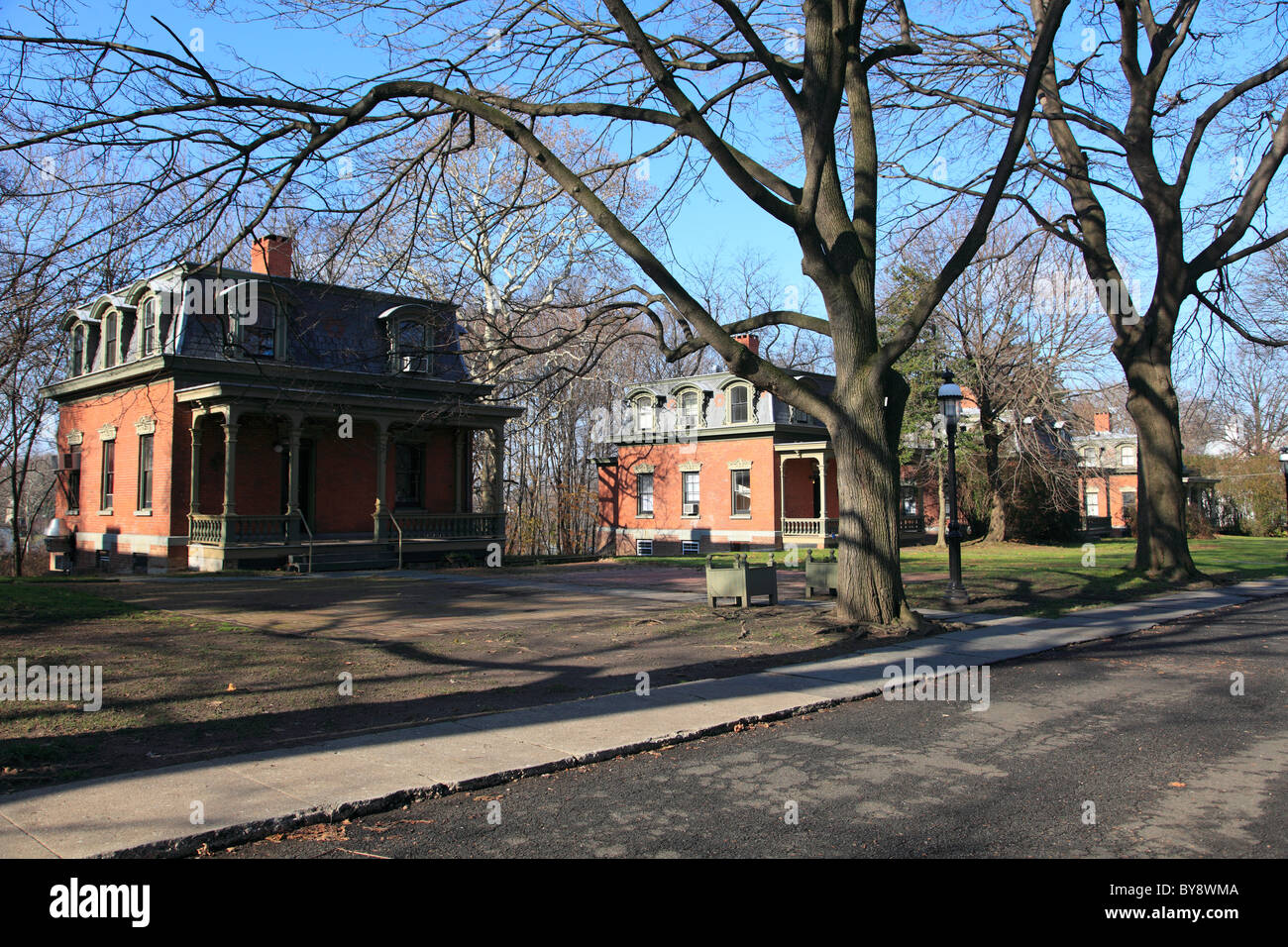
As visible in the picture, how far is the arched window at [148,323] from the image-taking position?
25.4 metres

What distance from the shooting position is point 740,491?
38.2 metres

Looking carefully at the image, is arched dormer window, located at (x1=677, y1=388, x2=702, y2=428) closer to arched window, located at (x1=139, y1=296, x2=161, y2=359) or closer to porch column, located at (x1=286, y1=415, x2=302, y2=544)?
porch column, located at (x1=286, y1=415, x2=302, y2=544)

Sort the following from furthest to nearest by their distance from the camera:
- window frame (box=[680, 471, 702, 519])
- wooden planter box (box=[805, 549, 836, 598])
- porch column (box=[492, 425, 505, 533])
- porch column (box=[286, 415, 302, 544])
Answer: window frame (box=[680, 471, 702, 519]), porch column (box=[492, 425, 505, 533]), porch column (box=[286, 415, 302, 544]), wooden planter box (box=[805, 549, 836, 598])

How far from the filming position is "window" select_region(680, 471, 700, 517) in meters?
40.0

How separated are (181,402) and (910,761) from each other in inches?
944

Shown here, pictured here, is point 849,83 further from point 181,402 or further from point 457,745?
point 181,402

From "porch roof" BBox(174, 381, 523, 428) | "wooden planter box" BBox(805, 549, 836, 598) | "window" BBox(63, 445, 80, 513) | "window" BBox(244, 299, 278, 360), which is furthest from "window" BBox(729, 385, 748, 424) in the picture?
"window" BBox(63, 445, 80, 513)

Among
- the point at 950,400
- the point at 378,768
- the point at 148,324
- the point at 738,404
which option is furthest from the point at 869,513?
the point at 738,404

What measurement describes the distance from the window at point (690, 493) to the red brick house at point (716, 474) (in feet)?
0.15

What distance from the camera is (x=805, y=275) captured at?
12.6 m

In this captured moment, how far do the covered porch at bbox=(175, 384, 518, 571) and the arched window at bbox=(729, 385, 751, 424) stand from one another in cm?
1217

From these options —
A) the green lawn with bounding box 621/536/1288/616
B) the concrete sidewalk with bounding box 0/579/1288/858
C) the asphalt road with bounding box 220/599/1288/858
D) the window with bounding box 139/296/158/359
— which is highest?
the window with bounding box 139/296/158/359

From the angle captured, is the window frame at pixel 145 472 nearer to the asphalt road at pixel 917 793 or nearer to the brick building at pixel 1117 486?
the asphalt road at pixel 917 793

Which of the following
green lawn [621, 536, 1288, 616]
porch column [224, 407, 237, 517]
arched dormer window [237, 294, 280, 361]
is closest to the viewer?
green lawn [621, 536, 1288, 616]
